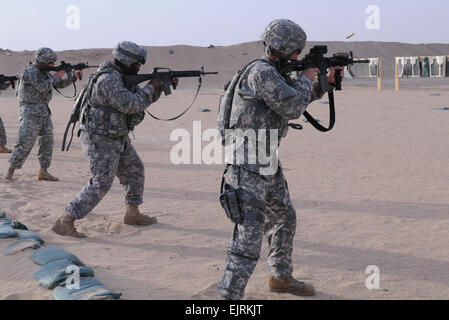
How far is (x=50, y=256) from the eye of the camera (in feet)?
13.6

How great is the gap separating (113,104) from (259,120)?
6.15ft

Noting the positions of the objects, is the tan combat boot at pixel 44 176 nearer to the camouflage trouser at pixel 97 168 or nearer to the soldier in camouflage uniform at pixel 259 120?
the camouflage trouser at pixel 97 168

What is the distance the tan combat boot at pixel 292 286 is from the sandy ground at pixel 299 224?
6cm

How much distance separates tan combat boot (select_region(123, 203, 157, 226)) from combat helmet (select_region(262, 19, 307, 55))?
8.84 ft

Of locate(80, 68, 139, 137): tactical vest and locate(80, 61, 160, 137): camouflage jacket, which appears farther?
locate(80, 68, 139, 137): tactical vest

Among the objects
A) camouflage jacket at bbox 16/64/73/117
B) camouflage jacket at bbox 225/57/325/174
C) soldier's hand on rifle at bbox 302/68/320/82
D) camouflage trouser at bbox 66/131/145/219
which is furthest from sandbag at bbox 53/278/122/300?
camouflage jacket at bbox 16/64/73/117

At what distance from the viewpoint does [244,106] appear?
3.24 m

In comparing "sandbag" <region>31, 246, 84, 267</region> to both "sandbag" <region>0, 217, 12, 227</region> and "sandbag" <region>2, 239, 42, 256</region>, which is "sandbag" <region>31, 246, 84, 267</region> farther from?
"sandbag" <region>0, 217, 12, 227</region>

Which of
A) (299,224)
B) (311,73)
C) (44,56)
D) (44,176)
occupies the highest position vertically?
(44,56)

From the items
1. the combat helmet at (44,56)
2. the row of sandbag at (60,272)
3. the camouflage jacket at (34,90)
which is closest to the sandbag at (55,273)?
the row of sandbag at (60,272)

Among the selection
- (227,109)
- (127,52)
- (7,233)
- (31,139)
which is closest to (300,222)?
(127,52)

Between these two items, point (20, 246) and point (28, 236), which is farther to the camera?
point (28, 236)

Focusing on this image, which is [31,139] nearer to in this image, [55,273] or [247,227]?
[55,273]

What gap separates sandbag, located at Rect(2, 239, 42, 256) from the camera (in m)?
4.35
